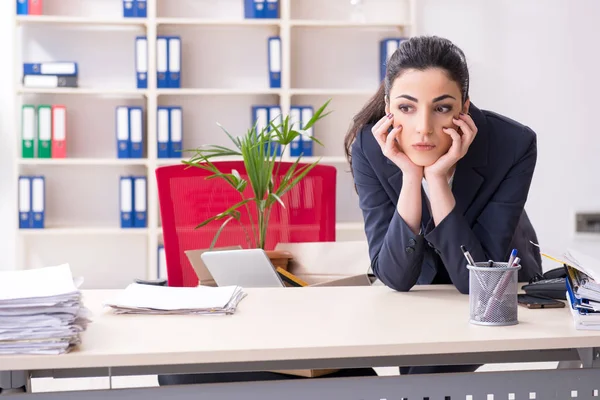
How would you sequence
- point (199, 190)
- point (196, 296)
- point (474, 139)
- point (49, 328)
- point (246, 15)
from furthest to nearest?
1. point (246, 15)
2. point (199, 190)
3. point (474, 139)
4. point (196, 296)
5. point (49, 328)

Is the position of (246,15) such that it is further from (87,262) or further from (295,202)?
(295,202)

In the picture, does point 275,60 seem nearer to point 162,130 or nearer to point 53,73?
point 162,130

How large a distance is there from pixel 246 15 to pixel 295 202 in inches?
84.9

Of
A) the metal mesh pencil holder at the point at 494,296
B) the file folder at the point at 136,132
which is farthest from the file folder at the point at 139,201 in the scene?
the metal mesh pencil holder at the point at 494,296

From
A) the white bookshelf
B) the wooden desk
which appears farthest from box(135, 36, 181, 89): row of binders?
the wooden desk

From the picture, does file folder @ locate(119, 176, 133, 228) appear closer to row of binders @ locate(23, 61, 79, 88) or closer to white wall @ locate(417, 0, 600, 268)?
row of binders @ locate(23, 61, 79, 88)

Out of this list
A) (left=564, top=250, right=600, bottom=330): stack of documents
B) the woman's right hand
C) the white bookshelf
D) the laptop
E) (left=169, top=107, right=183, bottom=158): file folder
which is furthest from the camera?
the white bookshelf

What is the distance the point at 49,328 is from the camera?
1.14 metres

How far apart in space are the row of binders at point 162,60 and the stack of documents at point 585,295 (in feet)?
10.6

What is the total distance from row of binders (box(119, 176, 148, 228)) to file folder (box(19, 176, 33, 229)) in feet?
1.57

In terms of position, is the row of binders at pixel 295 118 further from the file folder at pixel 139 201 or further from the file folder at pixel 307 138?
the file folder at pixel 139 201

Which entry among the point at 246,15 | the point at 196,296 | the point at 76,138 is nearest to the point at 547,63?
the point at 246,15

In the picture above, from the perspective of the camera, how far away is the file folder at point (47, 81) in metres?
4.29

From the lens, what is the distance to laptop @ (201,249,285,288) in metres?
1.81
